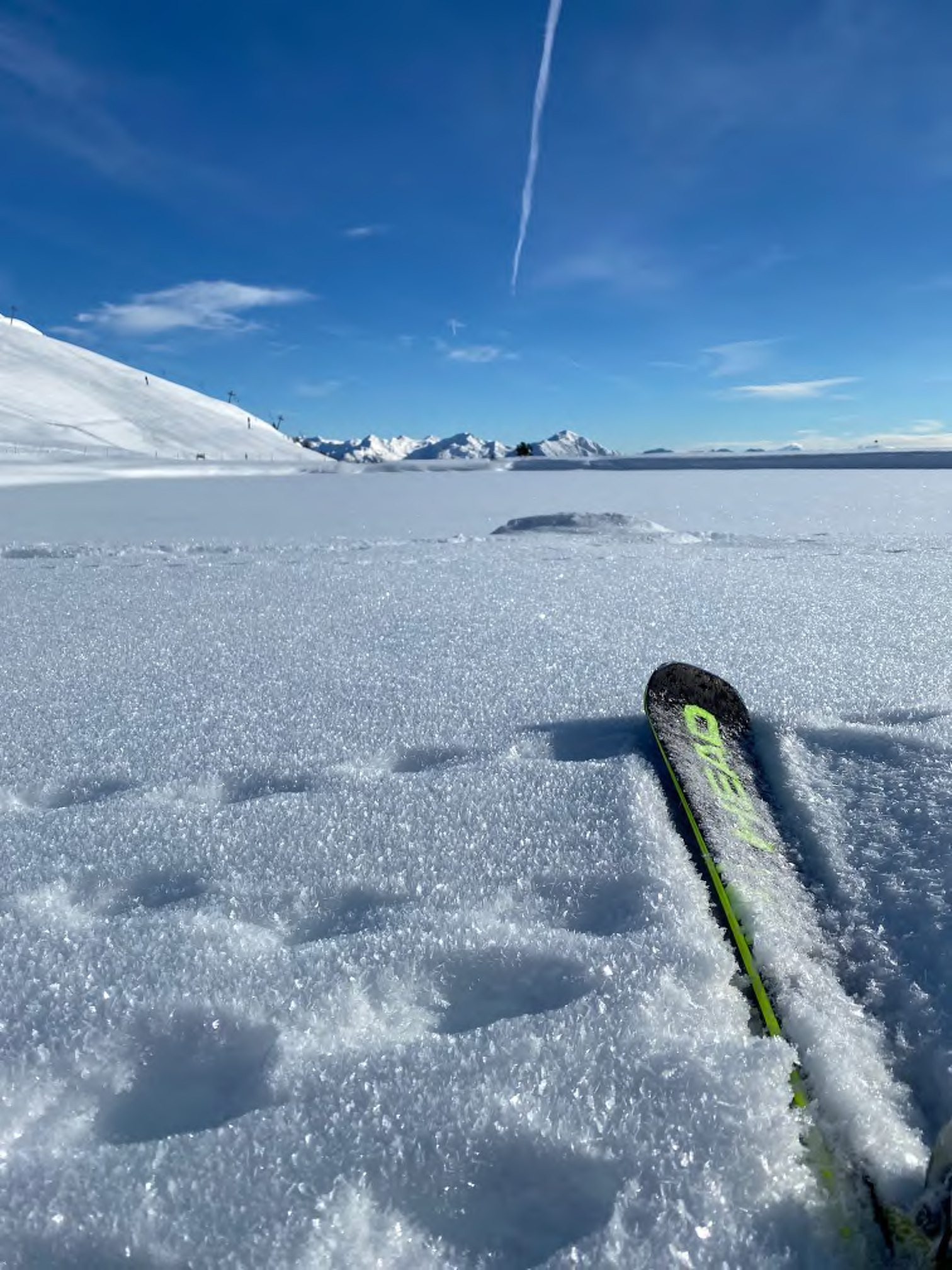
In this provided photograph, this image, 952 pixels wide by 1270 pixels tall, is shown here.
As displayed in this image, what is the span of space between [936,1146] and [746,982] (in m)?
0.39

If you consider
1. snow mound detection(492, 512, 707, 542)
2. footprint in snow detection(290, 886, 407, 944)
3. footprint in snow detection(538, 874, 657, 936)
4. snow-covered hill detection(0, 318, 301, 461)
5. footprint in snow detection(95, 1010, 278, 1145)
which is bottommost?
footprint in snow detection(95, 1010, 278, 1145)

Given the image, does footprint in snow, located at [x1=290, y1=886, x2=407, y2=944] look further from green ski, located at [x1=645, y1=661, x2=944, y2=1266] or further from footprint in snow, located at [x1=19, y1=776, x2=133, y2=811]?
footprint in snow, located at [x1=19, y1=776, x2=133, y2=811]

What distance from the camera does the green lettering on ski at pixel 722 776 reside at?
5.97ft

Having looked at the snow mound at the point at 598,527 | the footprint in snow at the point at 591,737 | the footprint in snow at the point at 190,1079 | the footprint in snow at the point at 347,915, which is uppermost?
→ the snow mound at the point at 598,527

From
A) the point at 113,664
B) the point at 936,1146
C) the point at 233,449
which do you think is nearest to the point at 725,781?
the point at 936,1146

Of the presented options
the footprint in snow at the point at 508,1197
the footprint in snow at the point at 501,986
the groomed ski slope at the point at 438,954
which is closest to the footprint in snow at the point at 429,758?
the groomed ski slope at the point at 438,954

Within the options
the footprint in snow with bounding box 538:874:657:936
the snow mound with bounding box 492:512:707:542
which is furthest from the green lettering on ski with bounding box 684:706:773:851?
the snow mound with bounding box 492:512:707:542

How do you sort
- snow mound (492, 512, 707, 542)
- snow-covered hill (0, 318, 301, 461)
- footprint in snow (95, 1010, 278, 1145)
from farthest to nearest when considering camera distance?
snow-covered hill (0, 318, 301, 461), snow mound (492, 512, 707, 542), footprint in snow (95, 1010, 278, 1145)

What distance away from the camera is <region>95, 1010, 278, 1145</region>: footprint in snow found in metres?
1.08

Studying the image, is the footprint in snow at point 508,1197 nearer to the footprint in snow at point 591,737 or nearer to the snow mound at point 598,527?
the footprint in snow at point 591,737

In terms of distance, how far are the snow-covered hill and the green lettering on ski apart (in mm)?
54116

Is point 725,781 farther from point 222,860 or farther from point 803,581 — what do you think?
point 803,581

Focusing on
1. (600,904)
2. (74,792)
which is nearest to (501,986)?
(600,904)

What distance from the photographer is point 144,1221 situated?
36.4 inches
